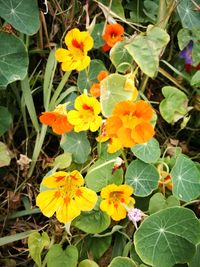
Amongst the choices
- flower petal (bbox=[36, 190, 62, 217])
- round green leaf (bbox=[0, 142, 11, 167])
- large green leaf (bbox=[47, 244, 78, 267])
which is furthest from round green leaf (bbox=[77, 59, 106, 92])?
large green leaf (bbox=[47, 244, 78, 267])

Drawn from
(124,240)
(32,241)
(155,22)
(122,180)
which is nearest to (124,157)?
(122,180)

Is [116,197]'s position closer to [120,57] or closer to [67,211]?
[67,211]

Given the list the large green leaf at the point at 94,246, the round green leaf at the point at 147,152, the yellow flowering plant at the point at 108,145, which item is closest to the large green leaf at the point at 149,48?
the yellow flowering plant at the point at 108,145

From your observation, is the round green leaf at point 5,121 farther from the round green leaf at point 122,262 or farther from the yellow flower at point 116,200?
the round green leaf at point 122,262

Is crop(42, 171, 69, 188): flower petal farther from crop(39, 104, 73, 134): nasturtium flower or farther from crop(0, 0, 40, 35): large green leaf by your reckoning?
crop(0, 0, 40, 35): large green leaf

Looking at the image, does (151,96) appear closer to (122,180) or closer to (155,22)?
(155,22)

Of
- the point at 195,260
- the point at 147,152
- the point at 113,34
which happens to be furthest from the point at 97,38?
the point at 195,260
